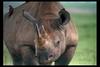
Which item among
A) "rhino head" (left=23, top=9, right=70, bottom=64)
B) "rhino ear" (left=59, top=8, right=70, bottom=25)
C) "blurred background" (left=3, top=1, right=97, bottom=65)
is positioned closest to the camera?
"rhino head" (left=23, top=9, right=70, bottom=64)

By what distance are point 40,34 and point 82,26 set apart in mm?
570

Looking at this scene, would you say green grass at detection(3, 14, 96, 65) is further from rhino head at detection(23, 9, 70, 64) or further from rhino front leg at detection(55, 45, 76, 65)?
rhino head at detection(23, 9, 70, 64)

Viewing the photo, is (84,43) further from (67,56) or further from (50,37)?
(50,37)

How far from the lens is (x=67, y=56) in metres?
2.59

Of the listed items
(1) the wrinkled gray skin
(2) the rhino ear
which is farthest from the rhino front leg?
(2) the rhino ear

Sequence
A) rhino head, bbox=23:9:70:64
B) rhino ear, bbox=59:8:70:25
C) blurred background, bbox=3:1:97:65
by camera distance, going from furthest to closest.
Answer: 1. blurred background, bbox=3:1:97:65
2. rhino ear, bbox=59:8:70:25
3. rhino head, bbox=23:9:70:64

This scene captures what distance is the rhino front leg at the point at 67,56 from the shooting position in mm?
2555

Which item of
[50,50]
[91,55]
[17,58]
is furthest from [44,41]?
[91,55]

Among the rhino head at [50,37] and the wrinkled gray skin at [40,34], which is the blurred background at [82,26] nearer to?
the wrinkled gray skin at [40,34]

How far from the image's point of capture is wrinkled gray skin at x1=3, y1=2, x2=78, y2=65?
7.82 ft

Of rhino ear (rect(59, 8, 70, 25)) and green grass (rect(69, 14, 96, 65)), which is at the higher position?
rhino ear (rect(59, 8, 70, 25))

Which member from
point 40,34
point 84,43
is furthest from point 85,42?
point 40,34

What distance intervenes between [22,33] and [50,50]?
0.81 ft

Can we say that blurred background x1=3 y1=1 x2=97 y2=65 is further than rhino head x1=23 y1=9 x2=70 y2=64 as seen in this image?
Yes
